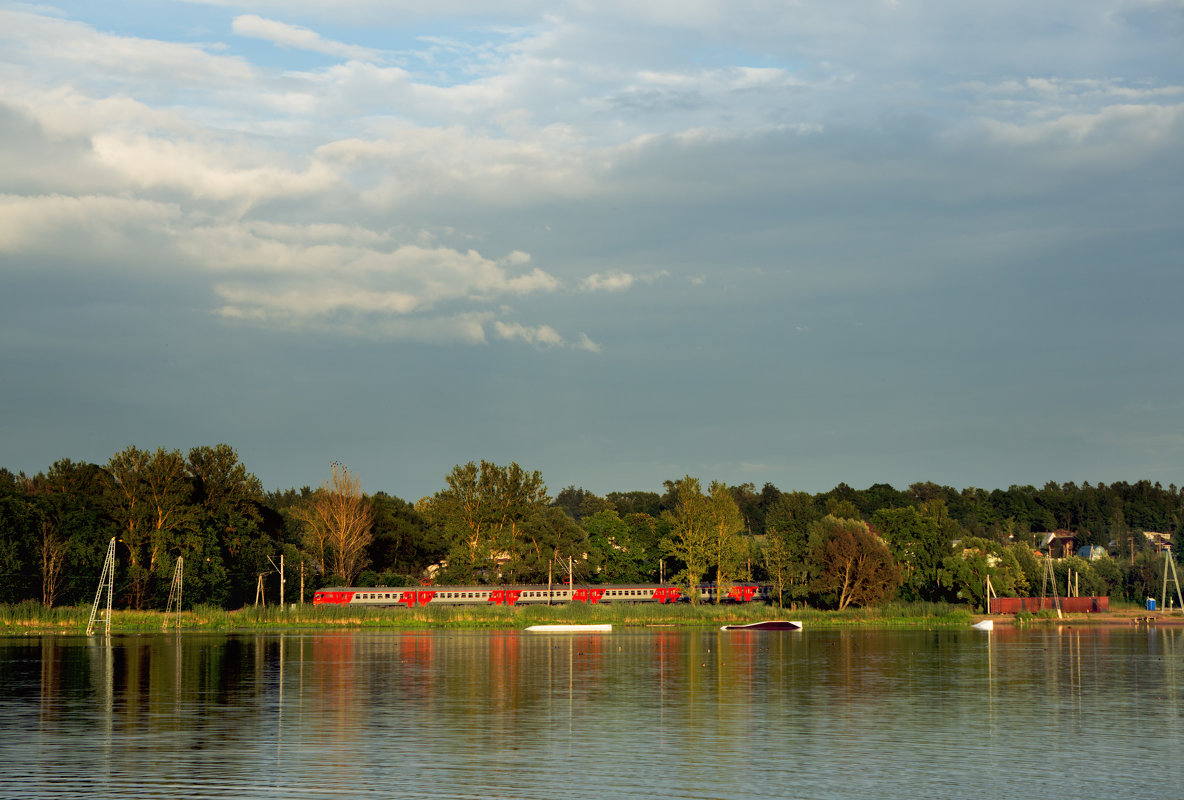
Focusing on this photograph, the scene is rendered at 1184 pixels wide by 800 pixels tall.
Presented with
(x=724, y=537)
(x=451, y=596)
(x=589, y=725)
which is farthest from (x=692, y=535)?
(x=589, y=725)

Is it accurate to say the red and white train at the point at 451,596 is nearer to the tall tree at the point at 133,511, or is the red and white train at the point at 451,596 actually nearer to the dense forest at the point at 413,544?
the dense forest at the point at 413,544

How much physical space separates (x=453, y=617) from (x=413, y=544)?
5218cm

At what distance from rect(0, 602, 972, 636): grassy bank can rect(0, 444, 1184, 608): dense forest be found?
17.2 feet

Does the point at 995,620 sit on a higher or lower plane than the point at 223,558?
lower

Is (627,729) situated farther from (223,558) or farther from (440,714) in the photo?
(223,558)

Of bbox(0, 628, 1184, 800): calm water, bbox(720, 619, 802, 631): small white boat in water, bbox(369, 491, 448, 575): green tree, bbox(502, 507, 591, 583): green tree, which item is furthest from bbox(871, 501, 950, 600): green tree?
bbox(369, 491, 448, 575): green tree

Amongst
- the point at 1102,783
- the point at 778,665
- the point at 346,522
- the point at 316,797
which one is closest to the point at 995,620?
the point at 778,665

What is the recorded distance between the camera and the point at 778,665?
221ft

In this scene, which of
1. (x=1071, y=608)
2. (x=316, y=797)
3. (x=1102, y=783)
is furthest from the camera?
(x=1071, y=608)

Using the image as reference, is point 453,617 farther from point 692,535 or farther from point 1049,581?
point 1049,581

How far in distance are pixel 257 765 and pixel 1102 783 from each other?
77.8 ft

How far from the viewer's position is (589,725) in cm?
4075

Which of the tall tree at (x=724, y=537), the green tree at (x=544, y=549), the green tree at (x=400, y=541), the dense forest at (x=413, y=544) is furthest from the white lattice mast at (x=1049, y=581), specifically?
the green tree at (x=400, y=541)

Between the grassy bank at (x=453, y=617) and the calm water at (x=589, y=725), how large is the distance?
112ft
